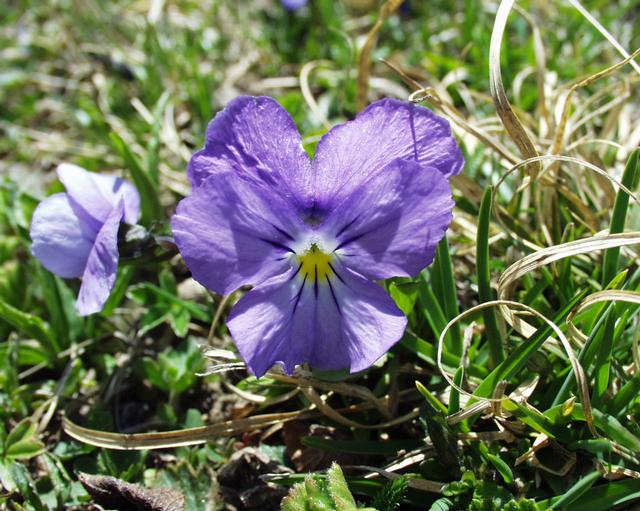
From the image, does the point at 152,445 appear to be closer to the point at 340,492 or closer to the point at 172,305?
the point at 172,305

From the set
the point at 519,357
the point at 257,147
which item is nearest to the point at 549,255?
the point at 519,357

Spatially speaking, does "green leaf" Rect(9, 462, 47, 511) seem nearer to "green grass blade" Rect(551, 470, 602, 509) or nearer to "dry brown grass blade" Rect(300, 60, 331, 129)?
"green grass blade" Rect(551, 470, 602, 509)

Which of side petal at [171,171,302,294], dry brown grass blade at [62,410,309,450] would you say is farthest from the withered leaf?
side petal at [171,171,302,294]

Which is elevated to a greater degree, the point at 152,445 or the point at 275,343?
the point at 275,343

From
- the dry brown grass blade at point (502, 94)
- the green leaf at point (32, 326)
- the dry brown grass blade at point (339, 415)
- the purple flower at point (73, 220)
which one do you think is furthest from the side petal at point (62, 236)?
the dry brown grass blade at point (502, 94)

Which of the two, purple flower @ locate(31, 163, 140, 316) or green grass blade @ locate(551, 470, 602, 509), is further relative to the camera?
purple flower @ locate(31, 163, 140, 316)

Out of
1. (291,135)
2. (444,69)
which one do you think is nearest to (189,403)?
(291,135)

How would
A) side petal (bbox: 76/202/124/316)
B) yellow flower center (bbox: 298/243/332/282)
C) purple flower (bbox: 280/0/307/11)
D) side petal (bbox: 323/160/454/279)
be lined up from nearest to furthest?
side petal (bbox: 323/160/454/279)
yellow flower center (bbox: 298/243/332/282)
side petal (bbox: 76/202/124/316)
purple flower (bbox: 280/0/307/11)

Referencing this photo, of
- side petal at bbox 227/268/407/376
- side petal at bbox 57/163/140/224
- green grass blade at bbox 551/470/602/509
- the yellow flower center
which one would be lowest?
green grass blade at bbox 551/470/602/509
